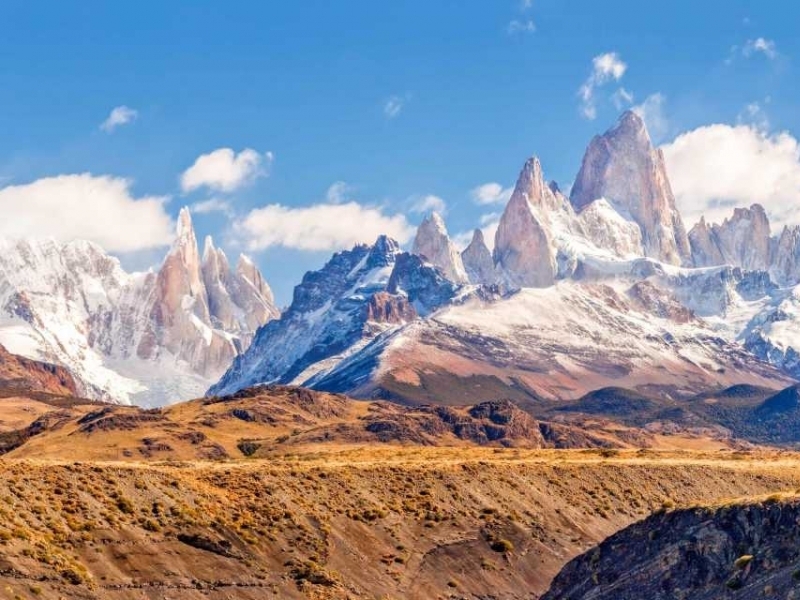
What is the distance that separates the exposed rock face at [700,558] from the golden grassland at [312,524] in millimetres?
5187

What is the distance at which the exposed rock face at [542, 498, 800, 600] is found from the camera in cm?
7681

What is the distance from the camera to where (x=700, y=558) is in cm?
8212

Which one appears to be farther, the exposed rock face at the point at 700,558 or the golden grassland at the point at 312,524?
the golden grassland at the point at 312,524

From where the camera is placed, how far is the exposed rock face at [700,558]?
252ft

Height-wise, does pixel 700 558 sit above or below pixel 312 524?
below

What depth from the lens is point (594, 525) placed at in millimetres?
127312

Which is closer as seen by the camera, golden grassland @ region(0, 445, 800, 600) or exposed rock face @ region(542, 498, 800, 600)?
exposed rock face @ region(542, 498, 800, 600)

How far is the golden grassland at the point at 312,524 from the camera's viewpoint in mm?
89000

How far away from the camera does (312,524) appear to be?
108375 millimetres

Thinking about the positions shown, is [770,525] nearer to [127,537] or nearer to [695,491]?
[127,537]

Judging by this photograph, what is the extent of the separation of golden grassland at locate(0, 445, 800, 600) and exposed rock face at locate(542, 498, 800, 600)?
519cm

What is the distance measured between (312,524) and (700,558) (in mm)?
35754

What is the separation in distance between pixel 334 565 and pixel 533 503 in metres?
30.4

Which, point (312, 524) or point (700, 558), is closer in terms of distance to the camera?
point (700, 558)
